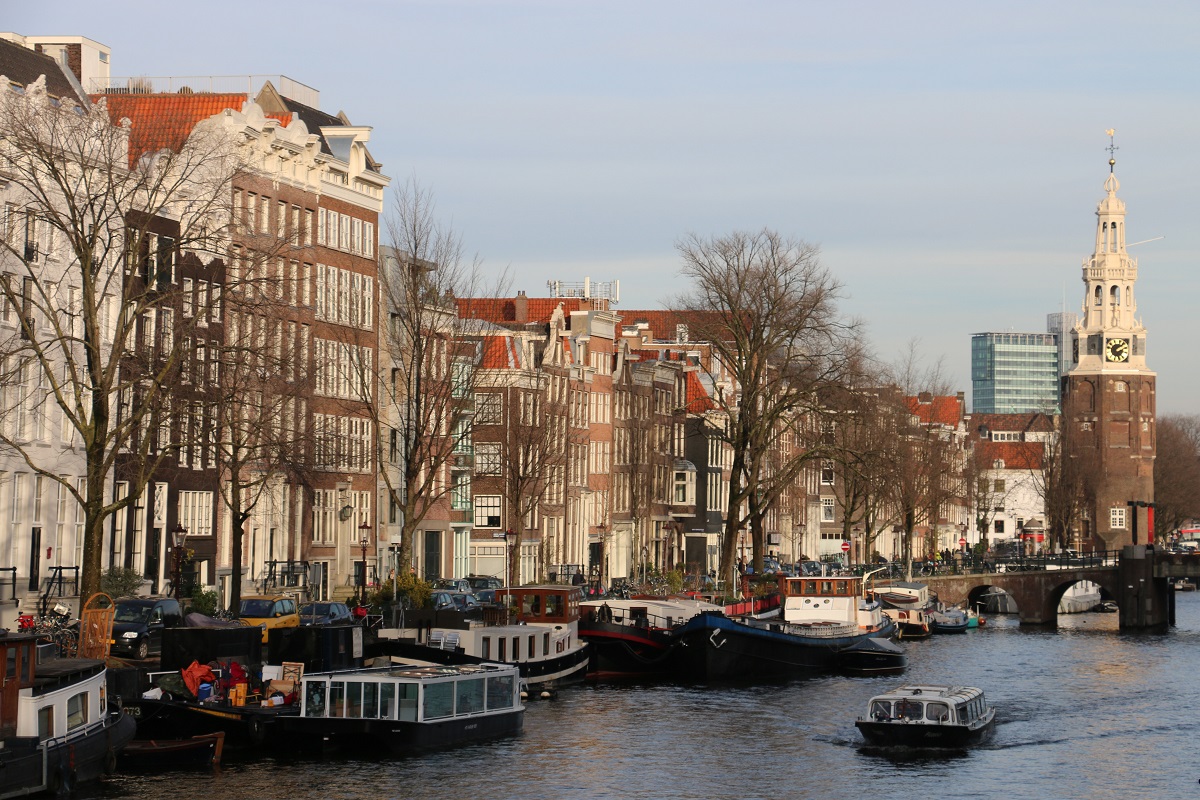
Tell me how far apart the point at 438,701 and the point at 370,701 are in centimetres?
244

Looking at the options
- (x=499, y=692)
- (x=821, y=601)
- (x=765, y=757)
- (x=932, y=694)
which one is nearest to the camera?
(x=765, y=757)

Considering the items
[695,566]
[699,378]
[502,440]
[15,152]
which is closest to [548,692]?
[15,152]

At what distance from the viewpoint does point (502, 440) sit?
9681 centimetres

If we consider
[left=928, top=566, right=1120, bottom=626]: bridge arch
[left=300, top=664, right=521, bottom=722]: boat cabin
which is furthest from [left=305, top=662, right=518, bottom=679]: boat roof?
[left=928, top=566, right=1120, bottom=626]: bridge arch

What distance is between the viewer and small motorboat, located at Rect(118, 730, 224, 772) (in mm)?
47656

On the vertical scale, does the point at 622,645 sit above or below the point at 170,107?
below

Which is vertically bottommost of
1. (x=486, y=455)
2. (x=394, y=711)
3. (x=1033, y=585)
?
(x=394, y=711)

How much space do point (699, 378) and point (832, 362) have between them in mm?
49457

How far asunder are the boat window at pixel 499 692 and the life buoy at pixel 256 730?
709 cm

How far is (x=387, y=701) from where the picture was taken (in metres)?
52.3

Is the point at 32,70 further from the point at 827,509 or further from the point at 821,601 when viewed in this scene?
the point at 827,509

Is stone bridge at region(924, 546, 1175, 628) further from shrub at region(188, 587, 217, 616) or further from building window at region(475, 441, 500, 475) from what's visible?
shrub at region(188, 587, 217, 616)

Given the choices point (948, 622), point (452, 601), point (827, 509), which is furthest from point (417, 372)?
point (827, 509)

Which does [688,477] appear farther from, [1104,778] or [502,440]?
[1104,778]
